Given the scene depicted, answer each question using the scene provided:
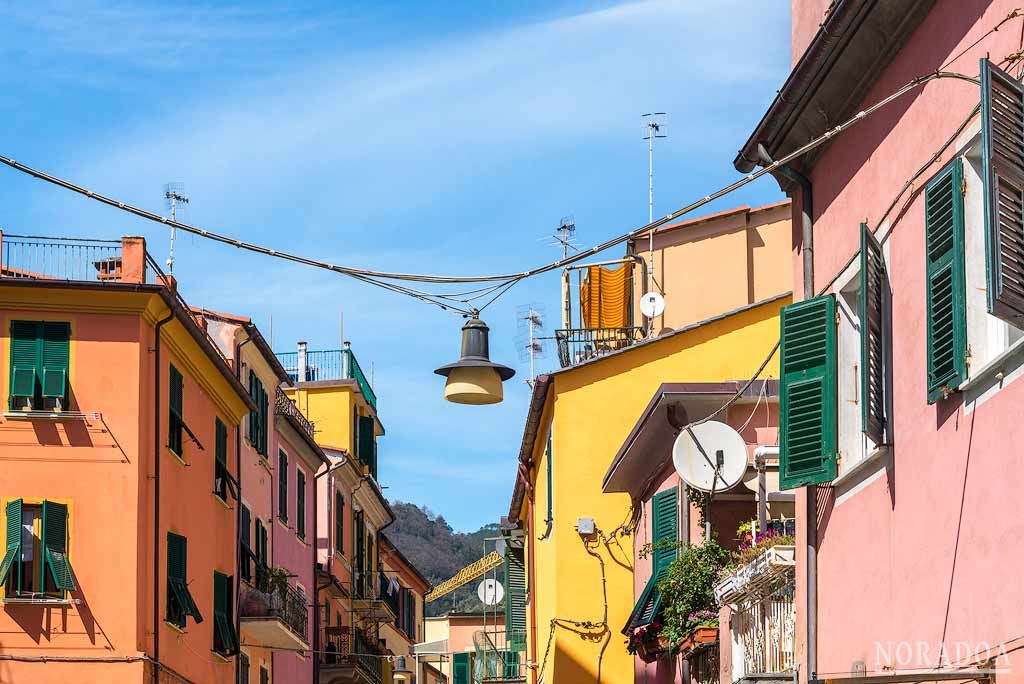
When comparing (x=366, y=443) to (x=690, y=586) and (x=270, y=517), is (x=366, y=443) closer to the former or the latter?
(x=270, y=517)

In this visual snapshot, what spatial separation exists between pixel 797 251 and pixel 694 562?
6.56 metres

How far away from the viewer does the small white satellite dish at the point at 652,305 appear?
30.8 metres

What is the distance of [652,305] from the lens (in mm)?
30953

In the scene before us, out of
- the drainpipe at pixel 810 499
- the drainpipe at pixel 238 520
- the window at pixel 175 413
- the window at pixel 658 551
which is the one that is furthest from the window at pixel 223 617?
the drainpipe at pixel 810 499

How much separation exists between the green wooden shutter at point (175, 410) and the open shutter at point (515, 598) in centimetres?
1797

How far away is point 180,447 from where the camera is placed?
2753cm

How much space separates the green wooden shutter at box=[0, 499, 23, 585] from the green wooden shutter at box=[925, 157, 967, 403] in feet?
55.4

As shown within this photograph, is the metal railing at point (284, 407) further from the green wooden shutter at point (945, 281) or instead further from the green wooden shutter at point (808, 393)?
the green wooden shutter at point (945, 281)

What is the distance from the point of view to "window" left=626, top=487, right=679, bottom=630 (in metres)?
21.1

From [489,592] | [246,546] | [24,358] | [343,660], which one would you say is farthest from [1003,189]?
[489,592]

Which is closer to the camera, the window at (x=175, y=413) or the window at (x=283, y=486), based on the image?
the window at (x=175, y=413)

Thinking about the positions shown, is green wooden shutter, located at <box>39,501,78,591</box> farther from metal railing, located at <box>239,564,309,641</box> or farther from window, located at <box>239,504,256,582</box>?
metal railing, located at <box>239,564,309,641</box>

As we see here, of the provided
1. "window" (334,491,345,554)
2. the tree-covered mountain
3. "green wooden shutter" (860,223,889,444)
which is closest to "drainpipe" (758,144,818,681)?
"green wooden shutter" (860,223,889,444)

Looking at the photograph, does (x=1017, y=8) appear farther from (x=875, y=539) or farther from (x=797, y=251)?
(x=797, y=251)
